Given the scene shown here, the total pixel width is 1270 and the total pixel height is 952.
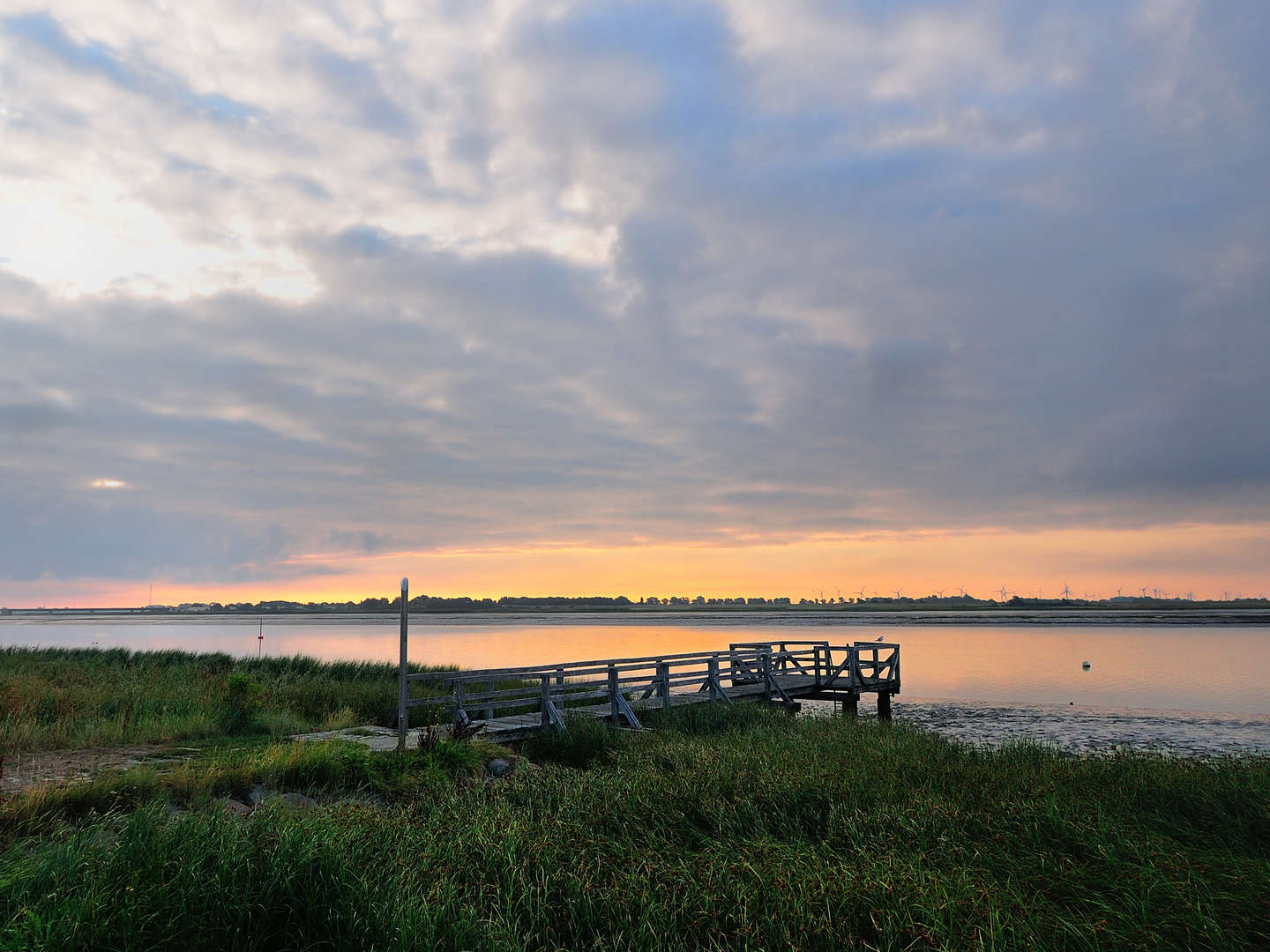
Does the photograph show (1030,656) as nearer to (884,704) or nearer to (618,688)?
(884,704)

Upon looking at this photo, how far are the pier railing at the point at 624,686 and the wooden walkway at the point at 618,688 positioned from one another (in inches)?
1.1

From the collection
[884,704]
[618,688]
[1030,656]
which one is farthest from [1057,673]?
[618,688]

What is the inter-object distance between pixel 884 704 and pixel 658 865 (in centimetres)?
2476

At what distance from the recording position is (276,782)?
1130 cm

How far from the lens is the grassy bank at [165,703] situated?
14.6 meters

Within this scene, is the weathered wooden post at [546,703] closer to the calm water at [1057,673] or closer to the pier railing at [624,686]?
the pier railing at [624,686]

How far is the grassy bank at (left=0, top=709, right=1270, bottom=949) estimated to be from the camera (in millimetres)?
5961

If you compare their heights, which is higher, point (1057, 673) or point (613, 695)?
point (613, 695)

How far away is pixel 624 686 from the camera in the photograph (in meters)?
23.0

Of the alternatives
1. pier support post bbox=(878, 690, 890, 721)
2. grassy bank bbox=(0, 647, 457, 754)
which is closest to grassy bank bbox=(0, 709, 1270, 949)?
grassy bank bbox=(0, 647, 457, 754)

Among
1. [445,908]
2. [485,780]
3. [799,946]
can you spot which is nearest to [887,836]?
[799,946]

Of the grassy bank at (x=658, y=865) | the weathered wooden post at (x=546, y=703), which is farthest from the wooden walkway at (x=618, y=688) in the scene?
the grassy bank at (x=658, y=865)

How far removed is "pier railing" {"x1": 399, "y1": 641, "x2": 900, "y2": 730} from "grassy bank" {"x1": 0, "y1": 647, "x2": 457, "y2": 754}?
2175 mm

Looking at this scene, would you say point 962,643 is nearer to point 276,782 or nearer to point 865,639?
point 865,639
